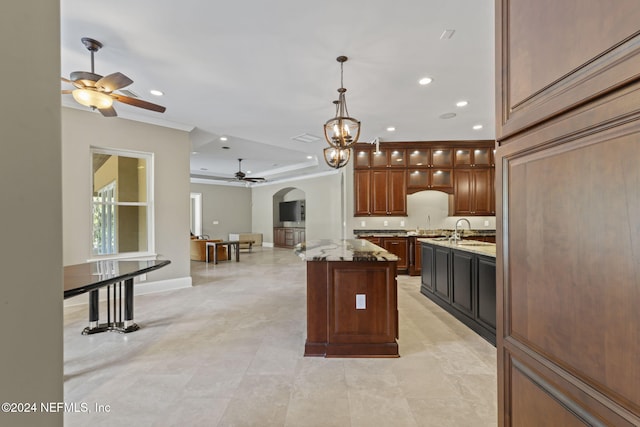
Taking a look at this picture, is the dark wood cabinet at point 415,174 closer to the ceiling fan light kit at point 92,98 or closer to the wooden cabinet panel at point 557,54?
the ceiling fan light kit at point 92,98

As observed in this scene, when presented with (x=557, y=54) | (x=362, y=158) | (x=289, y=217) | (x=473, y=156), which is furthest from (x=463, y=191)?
(x=289, y=217)

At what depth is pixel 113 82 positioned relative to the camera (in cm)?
247

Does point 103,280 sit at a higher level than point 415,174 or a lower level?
lower

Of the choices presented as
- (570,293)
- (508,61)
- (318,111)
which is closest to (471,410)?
(570,293)

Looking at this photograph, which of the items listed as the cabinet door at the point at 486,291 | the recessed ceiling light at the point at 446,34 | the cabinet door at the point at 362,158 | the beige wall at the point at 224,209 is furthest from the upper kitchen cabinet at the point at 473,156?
the beige wall at the point at 224,209

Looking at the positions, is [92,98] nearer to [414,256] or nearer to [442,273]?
[442,273]

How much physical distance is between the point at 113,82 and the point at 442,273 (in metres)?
4.24

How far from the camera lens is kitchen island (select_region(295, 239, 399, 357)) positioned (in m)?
2.54

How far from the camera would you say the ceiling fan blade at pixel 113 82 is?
2.40 meters

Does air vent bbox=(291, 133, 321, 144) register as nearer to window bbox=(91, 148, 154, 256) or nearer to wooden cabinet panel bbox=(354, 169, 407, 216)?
wooden cabinet panel bbox=(354, 169, 407, 216)

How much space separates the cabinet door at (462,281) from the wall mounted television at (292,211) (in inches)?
330

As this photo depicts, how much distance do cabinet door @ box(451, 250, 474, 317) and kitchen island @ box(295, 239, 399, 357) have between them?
119cm

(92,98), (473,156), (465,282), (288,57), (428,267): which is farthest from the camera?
(473,156)

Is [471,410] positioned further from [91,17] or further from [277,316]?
[91,17]
